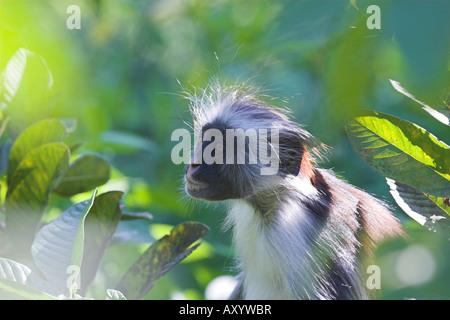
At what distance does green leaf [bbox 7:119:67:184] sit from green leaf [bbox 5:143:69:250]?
0.15m

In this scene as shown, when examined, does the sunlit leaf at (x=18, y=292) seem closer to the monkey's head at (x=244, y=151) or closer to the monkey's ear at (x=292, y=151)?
the monkey's head at (x=244, y=151)

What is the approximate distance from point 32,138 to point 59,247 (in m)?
0.62

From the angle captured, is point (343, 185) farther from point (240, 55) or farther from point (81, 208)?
point (240, 55)

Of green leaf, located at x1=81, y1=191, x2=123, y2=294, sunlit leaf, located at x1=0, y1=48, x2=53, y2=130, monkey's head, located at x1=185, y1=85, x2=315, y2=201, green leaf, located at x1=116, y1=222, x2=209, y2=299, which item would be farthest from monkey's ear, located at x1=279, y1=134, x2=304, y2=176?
sunlit leaf, located at x1=0, y1=48, x2=53, y2=130

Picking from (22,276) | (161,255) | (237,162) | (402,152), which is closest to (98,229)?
(161,255)

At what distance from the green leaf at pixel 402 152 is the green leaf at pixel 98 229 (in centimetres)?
75

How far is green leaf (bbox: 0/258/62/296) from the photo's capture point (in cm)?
113

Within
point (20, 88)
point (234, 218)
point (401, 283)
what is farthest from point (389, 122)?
point (20, 88)

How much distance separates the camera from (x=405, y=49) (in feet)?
2.13

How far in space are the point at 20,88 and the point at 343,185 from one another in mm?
1261

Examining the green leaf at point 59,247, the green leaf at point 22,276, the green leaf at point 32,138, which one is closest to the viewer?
the green leaf at point 22,276

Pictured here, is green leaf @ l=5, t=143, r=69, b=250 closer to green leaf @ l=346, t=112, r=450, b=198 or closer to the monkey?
the monkey

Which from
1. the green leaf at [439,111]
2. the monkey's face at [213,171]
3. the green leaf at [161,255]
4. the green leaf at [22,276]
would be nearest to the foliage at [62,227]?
the green leaf at [161,255]

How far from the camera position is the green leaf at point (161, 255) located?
5.05 feet
